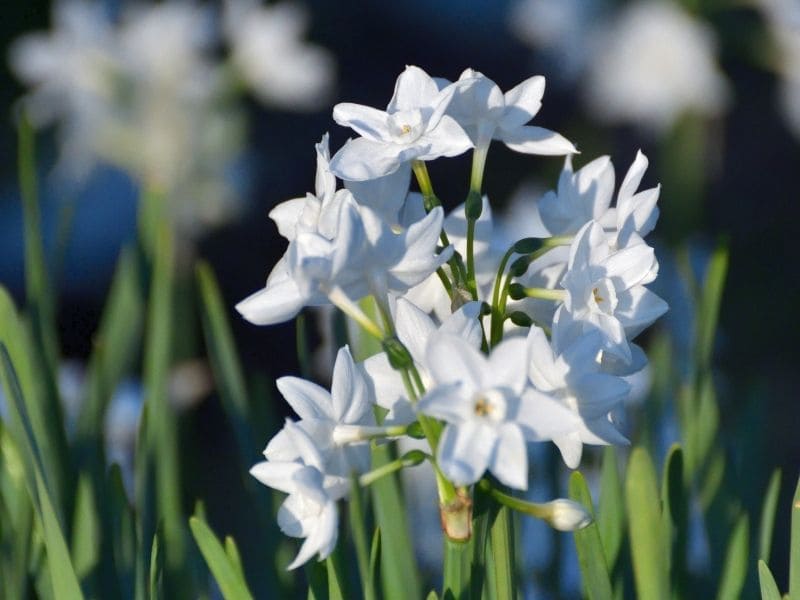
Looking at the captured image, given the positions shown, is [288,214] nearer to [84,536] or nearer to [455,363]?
[455,363]

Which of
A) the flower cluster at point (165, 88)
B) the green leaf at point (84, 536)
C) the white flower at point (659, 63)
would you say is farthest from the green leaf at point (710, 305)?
the white flower at point (659, 63)

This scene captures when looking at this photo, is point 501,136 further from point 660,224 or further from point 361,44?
point 361,44

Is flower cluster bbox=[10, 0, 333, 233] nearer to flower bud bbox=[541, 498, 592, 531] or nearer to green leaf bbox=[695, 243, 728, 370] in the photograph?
green leaf bbox=[695, 243, 728, 370]

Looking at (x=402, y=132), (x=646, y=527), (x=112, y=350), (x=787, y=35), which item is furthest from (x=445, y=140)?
(x=787, y=35)

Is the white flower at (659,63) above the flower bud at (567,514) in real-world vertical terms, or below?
below

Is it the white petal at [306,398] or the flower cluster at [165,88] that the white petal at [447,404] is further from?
the flower cluster at [165,88]

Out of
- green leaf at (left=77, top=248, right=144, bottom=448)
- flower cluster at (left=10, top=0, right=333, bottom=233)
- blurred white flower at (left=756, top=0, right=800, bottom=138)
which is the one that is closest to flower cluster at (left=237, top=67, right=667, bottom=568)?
green leaf at (left=77, top=248, right=144, bottom=448)
